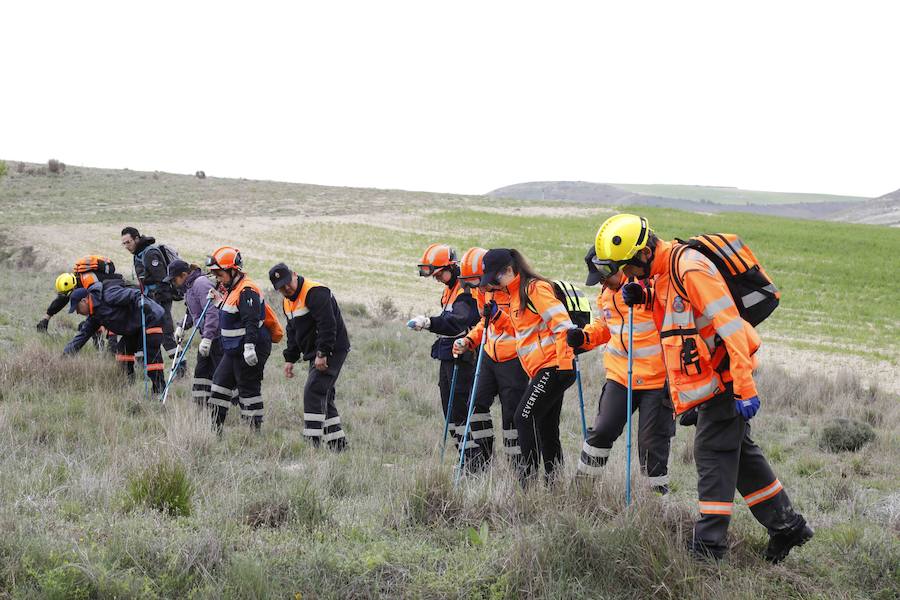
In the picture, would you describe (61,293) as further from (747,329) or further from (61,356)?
(747,329)

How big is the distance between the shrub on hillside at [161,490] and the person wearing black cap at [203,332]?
398cm

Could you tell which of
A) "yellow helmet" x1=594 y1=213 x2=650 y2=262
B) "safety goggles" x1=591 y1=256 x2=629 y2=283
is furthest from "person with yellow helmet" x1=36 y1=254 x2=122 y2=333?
"yellow helmet" x1=594 y1=213 x2=650 y2=262

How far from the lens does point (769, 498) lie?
478 centimetres

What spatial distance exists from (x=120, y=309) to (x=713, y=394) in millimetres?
7987

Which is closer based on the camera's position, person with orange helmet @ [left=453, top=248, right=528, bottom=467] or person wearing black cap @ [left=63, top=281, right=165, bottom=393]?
person with orange helmet @ [left=453, top=248, right=528, bottom=467]

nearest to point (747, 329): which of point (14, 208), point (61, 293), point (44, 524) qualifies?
point (44, 524)

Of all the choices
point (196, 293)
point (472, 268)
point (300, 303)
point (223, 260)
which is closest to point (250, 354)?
point (300, 303)

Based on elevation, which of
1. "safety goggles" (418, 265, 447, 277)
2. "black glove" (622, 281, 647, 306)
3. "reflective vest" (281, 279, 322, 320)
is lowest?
"reflective vest" (281, 279, 322, 320)

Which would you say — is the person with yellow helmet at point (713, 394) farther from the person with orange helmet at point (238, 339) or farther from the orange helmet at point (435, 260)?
the person with orange helmet at point (238, 339)

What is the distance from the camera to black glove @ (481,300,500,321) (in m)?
6.96

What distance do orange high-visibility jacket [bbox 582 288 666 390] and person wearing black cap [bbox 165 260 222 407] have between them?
4.81m

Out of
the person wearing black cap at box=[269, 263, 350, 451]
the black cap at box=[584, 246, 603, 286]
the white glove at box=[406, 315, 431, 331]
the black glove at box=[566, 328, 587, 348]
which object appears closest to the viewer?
the black cap at box=[584, 246, 603, 286]

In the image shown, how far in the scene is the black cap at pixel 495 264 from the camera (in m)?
6.49

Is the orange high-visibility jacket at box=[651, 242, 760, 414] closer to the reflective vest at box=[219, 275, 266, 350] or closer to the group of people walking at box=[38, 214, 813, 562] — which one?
the group of people walking at box=[38, 214, 813, 562]
